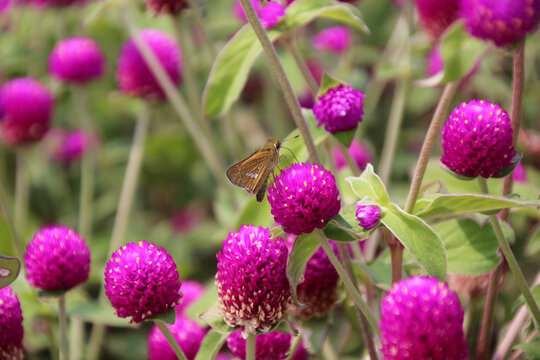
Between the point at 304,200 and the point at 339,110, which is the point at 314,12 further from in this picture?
the point at 304,200

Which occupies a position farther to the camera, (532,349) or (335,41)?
(335,41)

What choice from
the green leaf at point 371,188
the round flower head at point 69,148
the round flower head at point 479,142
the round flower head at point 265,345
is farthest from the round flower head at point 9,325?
the round flower head at point 69,148

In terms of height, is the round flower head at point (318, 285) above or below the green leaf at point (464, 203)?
below

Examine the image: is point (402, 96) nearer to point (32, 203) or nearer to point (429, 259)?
point (429, 259)

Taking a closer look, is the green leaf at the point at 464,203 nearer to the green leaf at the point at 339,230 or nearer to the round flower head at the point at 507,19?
the green leaf at the point at 339,230

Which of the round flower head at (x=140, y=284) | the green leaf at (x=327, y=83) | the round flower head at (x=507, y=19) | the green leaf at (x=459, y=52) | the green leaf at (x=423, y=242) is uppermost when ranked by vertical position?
the round flower head at (x=507, y=19)

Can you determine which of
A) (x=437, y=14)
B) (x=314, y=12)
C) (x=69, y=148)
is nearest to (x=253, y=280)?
(x=314, y=12)
